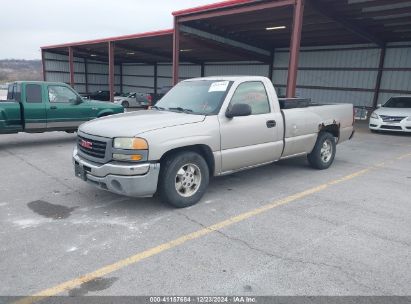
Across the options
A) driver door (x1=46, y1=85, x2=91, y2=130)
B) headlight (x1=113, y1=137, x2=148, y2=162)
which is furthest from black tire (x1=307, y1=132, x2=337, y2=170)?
driver door (x1=46, y1=85, x2=91, y2=130)

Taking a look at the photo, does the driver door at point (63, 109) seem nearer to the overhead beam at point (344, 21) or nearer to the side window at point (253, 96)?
the side window at point (253, 96)

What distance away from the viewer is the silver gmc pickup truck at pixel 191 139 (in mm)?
4258

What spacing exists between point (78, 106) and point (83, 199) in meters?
5.65

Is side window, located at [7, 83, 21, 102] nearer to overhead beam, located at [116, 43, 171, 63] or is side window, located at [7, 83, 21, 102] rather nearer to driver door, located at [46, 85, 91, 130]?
driver door, located at [46, 85, 91, 130]

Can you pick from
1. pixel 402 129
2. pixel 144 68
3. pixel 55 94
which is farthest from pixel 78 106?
pixel 144 68

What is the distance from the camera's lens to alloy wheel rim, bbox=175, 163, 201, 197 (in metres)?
4.65

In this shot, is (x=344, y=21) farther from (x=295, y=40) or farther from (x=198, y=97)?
(x=198, y=97)

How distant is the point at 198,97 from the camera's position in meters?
5.42

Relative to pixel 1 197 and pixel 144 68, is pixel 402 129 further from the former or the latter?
pixel 144 68

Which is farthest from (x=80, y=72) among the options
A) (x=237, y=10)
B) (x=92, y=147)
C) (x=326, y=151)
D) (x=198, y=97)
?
(x=92, y=147)

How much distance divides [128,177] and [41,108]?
20.4ft

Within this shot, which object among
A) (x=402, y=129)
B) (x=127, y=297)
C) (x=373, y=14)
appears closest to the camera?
(x=127, y=297)

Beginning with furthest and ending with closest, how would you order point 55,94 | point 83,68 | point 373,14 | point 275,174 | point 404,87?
point 83,68 < point 404,87 < point 373,14 < point 55,94 < point 275,174

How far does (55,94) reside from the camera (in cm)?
950
